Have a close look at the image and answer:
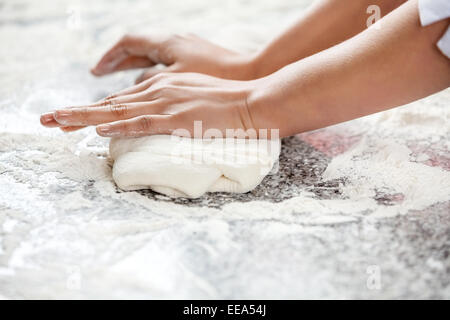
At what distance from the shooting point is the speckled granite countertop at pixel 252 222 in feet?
2.29

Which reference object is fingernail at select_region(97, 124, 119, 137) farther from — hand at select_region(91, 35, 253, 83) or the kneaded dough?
hand at select_region(91, 35, 253, 83)

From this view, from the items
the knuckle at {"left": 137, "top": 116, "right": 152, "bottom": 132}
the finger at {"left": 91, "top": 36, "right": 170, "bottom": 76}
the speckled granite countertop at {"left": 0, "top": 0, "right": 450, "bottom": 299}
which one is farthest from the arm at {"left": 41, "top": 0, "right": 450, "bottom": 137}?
the finger at {"left": 91, "top": 36, "right": 170, "bottom": 76}

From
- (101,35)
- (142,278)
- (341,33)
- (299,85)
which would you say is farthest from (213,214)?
(101,35)

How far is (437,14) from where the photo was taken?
2.43ft

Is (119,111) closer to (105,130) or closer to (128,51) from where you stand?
(105,130)

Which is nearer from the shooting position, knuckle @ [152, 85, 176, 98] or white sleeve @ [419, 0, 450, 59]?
white sleeve @ [419, 0, 450, 59]

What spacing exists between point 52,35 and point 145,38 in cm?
57

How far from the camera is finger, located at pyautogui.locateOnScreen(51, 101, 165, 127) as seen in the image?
0.93 m

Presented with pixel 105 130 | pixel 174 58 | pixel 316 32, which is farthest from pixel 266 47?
pixel 105 130

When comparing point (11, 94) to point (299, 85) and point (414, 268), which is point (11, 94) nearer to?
Answer: point (299, 85)

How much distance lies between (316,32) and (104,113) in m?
0.52

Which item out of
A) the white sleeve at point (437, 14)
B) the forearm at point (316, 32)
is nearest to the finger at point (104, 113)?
the forearm at point (316, 32)

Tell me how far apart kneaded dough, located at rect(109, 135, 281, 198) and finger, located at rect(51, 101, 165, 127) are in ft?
0.21

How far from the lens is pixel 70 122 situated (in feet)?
3.07
